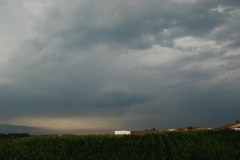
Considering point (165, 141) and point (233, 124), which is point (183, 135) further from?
point (233, 124)

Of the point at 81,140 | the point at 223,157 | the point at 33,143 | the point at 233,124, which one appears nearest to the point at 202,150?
the point at 223,157

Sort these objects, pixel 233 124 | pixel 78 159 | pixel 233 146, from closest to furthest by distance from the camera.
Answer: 1. pixel 78 159
2. pixel 233 146
3. pixel 233 124

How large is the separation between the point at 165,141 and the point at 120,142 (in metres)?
3.00

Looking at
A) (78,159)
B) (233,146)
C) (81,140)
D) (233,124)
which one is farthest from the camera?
(233,124)

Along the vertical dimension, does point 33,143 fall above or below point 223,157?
above

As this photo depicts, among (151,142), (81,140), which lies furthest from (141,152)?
(81,140)

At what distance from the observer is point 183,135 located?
29.4 m

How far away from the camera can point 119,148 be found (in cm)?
2603

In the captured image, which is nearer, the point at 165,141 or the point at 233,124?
the point at 165,141

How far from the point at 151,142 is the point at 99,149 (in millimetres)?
3449

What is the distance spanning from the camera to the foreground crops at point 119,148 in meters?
25.0

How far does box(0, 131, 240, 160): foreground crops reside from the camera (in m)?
25.0

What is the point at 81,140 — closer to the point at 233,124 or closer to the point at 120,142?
the point at 120,142

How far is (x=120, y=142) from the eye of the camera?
1057 inches
